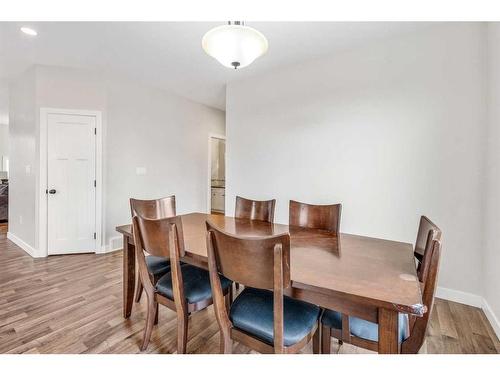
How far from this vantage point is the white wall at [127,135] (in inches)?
132

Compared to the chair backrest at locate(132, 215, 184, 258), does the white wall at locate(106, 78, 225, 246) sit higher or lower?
higher

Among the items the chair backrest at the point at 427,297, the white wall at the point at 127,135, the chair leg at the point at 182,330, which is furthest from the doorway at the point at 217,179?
the chair backrest at the point at 427,297

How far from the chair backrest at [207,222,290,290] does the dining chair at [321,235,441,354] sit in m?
0.45

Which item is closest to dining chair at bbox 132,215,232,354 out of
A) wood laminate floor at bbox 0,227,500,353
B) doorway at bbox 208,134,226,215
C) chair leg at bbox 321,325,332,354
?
wood laminate floor at bbox 0,227,500,353

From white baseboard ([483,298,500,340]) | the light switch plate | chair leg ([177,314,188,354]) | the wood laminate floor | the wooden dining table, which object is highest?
the light switch plate

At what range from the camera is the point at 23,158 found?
3.69 metres

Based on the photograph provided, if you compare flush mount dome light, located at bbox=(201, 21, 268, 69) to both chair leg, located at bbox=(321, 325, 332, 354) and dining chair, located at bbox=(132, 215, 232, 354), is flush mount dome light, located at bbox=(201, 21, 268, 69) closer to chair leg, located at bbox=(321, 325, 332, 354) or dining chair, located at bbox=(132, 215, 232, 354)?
dining chair, located at bbox=(132, 215, 232, 354)

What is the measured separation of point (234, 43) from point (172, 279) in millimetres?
1365

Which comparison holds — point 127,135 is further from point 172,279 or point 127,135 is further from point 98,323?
point 172,279

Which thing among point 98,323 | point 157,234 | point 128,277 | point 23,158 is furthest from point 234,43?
point 23,158

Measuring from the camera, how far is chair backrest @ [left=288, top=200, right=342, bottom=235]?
6.51 feet

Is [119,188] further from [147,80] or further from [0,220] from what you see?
[0,220]

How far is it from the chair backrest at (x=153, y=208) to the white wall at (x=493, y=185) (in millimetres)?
2618
